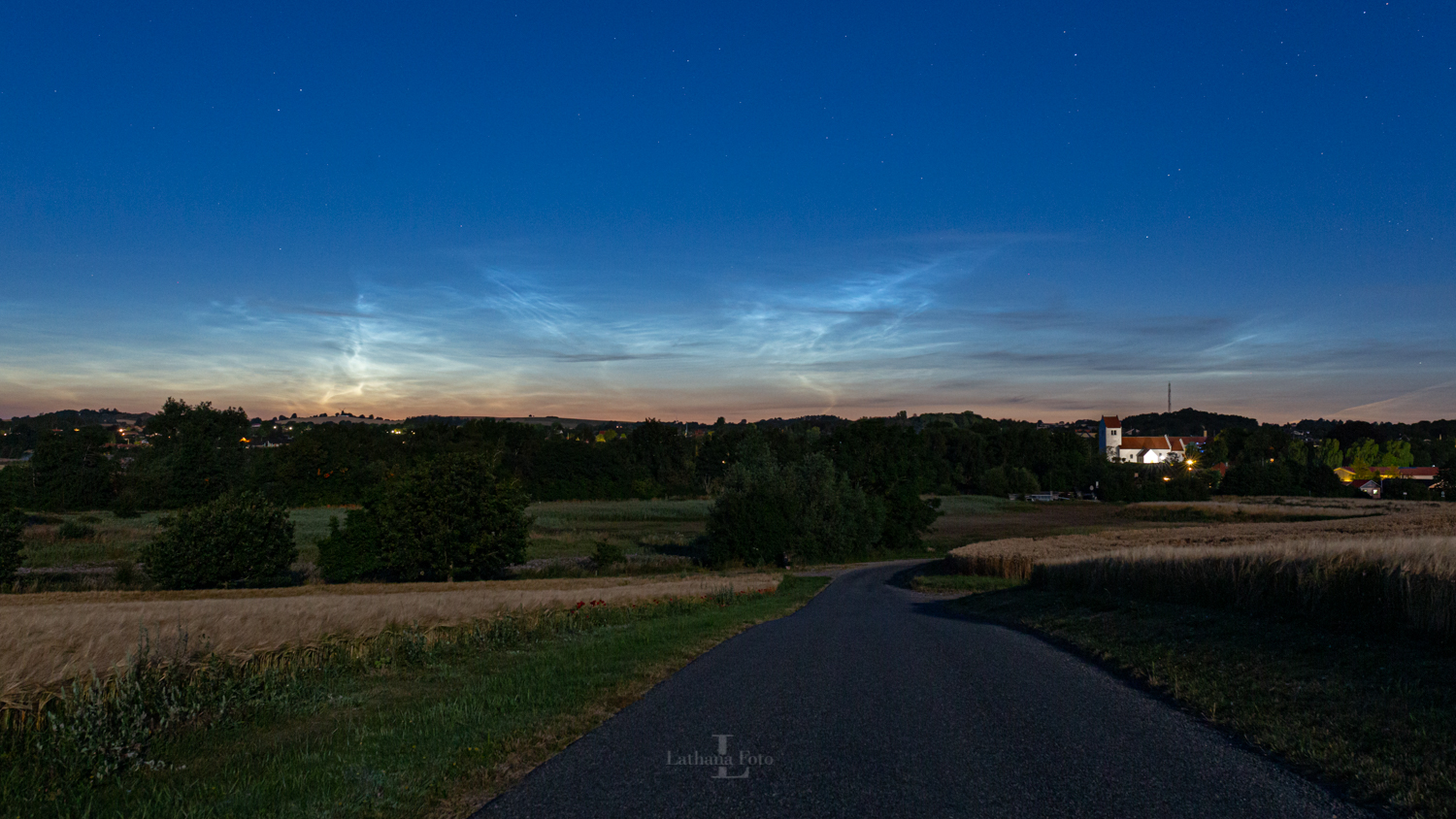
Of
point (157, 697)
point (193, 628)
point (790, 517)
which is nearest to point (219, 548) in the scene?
point (193, 628)

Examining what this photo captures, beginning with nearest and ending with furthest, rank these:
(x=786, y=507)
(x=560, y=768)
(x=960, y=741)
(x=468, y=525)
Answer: (x=560, y=768), (x=960, y=741), (x=468, y=525), (x=786, y=507)

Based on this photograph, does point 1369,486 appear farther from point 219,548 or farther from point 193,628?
point 193,628

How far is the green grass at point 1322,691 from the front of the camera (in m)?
6.25

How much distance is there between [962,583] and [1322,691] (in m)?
33.1

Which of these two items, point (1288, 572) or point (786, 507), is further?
point (786, 507)

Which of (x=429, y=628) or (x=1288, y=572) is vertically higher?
(x=1288, y=572)

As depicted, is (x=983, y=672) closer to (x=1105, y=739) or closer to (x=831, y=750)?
(x=1105, y=739)

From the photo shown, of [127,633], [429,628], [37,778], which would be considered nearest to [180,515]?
[429,628]

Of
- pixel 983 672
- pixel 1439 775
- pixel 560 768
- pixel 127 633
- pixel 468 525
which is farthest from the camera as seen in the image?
pixel 468 525

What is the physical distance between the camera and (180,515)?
41.5 metres

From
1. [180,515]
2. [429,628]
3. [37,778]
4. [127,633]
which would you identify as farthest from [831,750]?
[180,515]

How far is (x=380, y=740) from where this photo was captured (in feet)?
24.6

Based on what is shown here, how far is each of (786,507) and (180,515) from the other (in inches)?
1725

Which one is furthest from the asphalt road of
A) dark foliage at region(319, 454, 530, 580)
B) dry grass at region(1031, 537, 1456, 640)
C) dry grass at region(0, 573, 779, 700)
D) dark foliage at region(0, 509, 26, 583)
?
dark foliage at region(0, 509, 26, 583)
